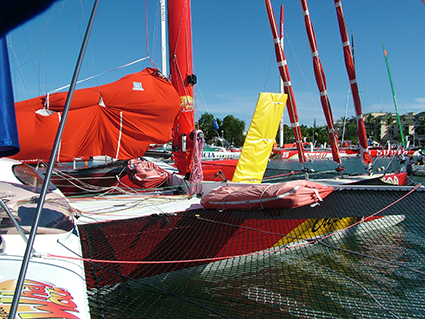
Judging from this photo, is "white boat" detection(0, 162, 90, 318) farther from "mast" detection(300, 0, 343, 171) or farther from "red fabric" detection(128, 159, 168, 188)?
"mast" detection(300, 0, 343, 171)

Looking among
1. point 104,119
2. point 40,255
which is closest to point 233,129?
point 104,119

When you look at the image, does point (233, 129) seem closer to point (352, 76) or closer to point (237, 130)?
point (237, 130)

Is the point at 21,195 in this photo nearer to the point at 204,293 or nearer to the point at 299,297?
the point at 204,293

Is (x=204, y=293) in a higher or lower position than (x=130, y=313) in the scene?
lower

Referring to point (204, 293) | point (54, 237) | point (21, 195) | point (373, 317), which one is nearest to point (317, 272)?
point (373, 317)

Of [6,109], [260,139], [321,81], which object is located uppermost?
[321,81]

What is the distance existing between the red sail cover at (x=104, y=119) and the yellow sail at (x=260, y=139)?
2.01 m

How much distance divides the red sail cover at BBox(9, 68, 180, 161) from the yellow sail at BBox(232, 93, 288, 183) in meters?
2.01

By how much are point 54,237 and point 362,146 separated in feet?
26.2

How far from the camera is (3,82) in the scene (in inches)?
56.2

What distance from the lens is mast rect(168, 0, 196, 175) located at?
726 cm

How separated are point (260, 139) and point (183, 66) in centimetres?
261

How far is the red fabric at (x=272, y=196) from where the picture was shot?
4.60 meters

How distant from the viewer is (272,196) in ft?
15.4
